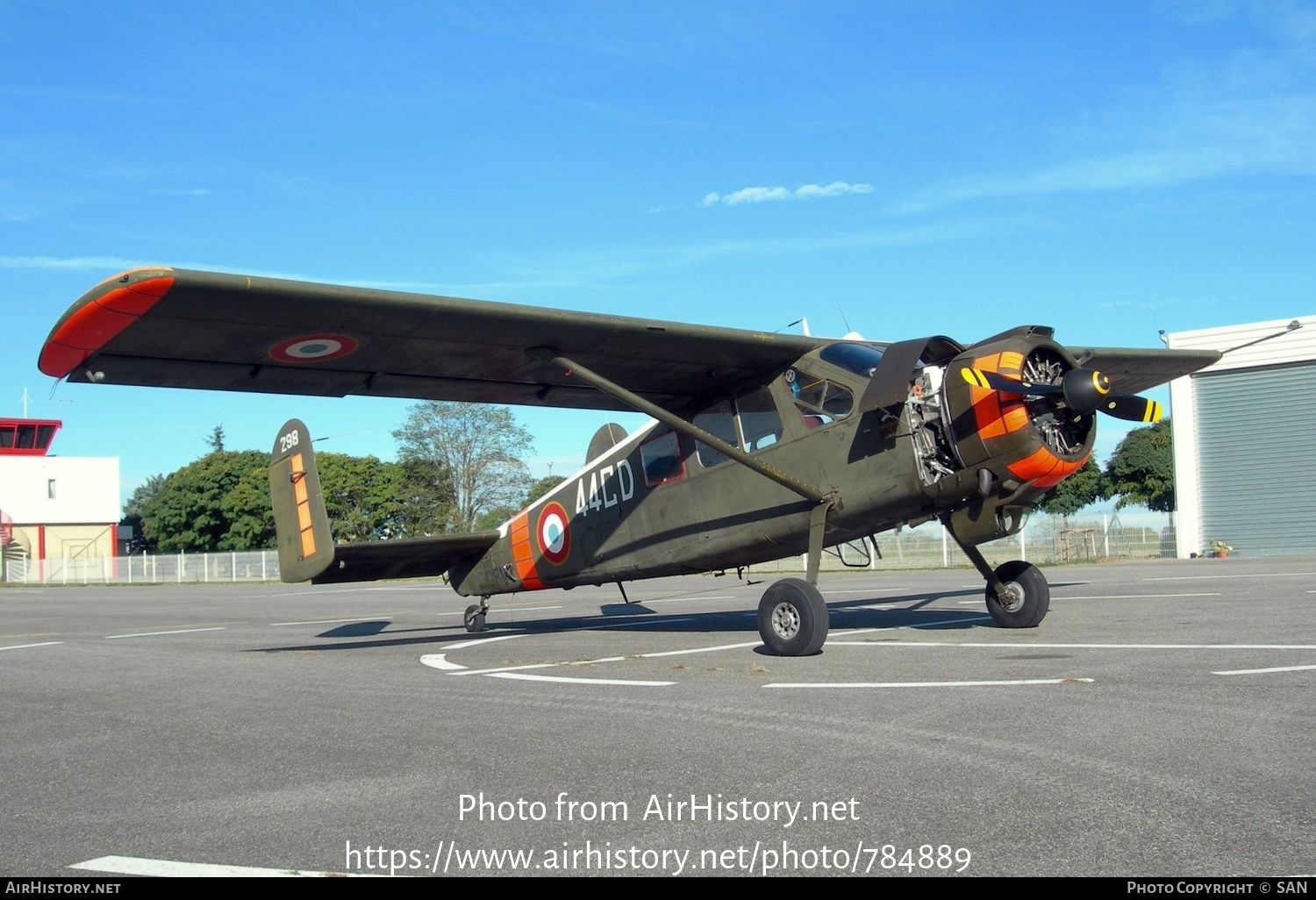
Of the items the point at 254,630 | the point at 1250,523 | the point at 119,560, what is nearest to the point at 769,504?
the point at 254,630

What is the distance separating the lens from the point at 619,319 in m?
11.0

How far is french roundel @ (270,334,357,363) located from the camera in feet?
35.1

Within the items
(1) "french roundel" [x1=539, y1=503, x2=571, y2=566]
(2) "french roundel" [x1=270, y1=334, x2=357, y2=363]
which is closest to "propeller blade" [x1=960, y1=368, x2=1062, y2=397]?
(2) "french roundel" [x1=270, y1=334, x2=357, y2=363]

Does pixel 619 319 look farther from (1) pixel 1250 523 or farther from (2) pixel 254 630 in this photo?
(1) pixel 1250 523

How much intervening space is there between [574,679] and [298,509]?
21.4 feet

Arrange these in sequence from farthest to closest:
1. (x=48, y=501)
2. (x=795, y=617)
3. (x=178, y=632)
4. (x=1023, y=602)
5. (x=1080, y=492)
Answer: (x=48, y=501) → (x=1080, y=492) → (x=178, y=632) → (x=1023, y=602) → (x=795, y=617)

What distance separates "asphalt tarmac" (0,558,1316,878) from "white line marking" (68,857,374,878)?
2cm

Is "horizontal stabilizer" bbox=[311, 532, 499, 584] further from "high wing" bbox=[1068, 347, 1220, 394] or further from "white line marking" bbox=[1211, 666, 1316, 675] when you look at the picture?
"white line marking" bbox=[1211, 666, 1316, 675]

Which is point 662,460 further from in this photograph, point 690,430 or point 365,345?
point 365,345

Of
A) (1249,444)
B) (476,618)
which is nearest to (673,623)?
(476,618)

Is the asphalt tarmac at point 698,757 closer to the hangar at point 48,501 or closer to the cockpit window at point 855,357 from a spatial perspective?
the cockpit window at point 855,357

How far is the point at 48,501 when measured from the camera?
81.2 m

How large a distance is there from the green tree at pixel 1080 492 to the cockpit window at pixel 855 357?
60.8m

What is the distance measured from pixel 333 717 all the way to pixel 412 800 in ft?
9.42
